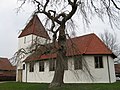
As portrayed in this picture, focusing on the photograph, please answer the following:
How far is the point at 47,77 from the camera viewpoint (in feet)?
95.1

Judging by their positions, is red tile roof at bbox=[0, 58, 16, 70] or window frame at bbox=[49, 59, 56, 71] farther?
red tile roof at bbox=[0, 58, 16, 70]

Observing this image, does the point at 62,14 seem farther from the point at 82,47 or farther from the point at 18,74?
the point at 18,74

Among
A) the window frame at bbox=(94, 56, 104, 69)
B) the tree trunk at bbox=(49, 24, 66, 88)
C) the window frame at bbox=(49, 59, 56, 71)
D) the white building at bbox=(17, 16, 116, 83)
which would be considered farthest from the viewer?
the window frame at bbox=(94, 56, 104, 69)

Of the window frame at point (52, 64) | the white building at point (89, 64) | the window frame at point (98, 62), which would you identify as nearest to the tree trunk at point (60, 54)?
the window frame at point (52, 64)

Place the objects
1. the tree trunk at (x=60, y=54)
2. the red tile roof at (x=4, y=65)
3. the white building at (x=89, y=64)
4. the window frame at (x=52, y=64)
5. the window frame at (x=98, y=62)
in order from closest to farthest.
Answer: the tree trunk at (x=60, y=54), the window frame at (x=52, y=64), the white building at (x=89, y=64), the window frame at (x=98, y=62), the red tile roof at (x=4, y=65)

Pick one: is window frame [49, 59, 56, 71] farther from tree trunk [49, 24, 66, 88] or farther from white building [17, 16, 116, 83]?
tree trunk [49, 24, 66, 88]

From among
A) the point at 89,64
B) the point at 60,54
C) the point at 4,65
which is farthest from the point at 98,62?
the point at 4,65

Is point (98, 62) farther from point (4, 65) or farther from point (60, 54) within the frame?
point (4, 65)

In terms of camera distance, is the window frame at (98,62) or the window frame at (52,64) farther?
the window frame at (98,62)

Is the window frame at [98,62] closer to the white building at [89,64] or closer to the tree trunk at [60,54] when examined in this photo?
the white building at [89,64]

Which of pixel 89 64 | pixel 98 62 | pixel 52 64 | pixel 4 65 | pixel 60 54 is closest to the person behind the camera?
pixel 60 54

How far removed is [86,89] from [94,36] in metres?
11.6

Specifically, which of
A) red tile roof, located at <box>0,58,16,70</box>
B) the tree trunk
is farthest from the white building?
red tile roof, located at <box>0,58,16,70</box>

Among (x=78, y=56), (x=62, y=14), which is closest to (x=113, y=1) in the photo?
(x=62, y=14)
